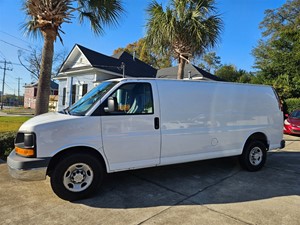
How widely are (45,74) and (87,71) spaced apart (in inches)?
423

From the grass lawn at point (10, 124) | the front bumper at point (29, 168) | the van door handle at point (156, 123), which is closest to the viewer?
the front bumper at point (29, 168)

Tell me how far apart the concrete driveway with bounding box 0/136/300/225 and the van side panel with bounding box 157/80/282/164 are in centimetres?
62

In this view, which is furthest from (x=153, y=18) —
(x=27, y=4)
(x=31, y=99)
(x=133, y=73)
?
(x=31, y=99)

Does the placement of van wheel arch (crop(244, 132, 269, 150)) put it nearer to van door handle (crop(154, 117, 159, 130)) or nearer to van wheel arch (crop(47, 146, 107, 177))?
van door handle (crop(154, 117, 159, 130))

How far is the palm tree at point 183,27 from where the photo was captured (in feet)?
31.7

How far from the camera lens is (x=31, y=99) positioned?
53.8 meters

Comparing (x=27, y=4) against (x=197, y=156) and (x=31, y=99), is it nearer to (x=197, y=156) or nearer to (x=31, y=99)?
(x=197, y=156)

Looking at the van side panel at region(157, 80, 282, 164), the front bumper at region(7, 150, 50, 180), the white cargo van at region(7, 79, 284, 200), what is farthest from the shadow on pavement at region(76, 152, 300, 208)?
the front bumper at region(7, 150, 50, 180)

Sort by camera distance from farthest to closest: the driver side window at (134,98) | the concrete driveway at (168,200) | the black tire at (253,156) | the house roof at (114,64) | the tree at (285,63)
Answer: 1. the tree at (285,63)
2. the house roof at (114,64)
3. the black tire at (253,156)
4. the driver side window at (134,98)
5. the concrete driveway at (168,200)

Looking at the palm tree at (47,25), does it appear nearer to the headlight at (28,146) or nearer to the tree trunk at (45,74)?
the tree trunk at (45,74)

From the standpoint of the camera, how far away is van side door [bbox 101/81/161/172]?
393 cm

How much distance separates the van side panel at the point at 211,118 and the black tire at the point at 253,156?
0.24 metres

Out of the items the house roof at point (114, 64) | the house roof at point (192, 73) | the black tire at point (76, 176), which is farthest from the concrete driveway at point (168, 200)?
the house roof at point (192, 73)

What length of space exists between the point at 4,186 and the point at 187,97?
12.9 ft
